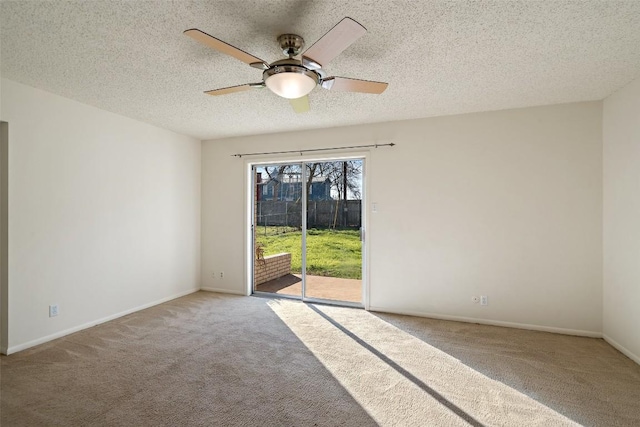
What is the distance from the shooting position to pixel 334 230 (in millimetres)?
4586

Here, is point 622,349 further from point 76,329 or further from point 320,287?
point 76,329

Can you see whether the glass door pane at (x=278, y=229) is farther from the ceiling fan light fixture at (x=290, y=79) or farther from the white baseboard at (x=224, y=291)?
the ceiling fan light fixture at (x=290, y=79)

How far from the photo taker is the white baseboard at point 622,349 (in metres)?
2.79

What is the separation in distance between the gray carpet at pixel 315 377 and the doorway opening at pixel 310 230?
41.5 inches

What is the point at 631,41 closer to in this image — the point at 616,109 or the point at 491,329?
the point at 616,109

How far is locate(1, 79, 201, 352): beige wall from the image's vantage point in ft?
9.75

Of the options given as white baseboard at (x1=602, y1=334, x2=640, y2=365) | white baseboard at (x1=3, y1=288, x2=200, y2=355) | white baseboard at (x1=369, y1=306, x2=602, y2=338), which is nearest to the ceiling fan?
white baseboard at (x1=369, y1=306, x2=602, y2=338)

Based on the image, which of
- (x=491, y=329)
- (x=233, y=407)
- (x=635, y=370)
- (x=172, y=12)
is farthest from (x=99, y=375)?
(x=635, y=370)

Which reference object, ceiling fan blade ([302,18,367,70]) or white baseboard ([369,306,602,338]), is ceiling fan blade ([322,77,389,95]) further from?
white baseboard ([369,306,602,338])

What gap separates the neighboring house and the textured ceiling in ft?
4.38

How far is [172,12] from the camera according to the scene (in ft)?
6.29

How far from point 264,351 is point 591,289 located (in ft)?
11.3

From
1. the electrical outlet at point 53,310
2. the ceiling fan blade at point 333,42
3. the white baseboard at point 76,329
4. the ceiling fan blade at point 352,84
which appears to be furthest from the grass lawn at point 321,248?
the ceiling fan blade at point 333,42

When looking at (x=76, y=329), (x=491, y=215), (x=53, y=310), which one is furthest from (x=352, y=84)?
(x=76, y=329)
